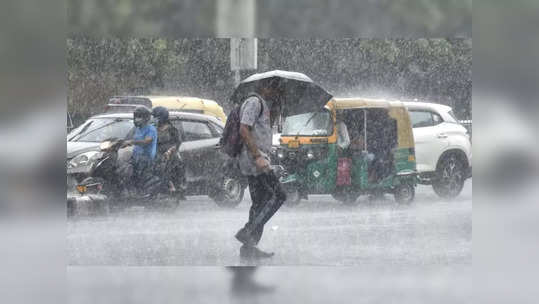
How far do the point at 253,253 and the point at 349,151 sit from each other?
138 centimetres

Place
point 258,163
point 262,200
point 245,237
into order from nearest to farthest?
point 258,163 < point 262,200 < point 245,237

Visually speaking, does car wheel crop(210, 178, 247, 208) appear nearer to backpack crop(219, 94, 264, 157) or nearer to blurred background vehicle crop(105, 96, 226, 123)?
backpack crop(219, 94, 264, 157)

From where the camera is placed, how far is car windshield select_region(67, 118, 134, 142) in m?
9.00

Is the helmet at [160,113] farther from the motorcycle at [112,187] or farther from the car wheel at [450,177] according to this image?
the car wheel at [450,177]

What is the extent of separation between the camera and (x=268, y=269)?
8969 mm

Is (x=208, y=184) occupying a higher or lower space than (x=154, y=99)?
lower

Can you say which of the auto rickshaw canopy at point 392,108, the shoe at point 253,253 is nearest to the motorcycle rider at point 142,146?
the shoe at point 253,253

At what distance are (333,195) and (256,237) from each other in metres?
1.03

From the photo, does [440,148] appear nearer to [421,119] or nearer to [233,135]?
[421,119]

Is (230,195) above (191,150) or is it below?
below

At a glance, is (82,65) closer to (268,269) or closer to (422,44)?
(268,269)

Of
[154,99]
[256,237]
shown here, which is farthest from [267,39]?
[256,237]

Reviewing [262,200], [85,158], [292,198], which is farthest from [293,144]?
[85,158]

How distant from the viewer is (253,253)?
8.95 meters
